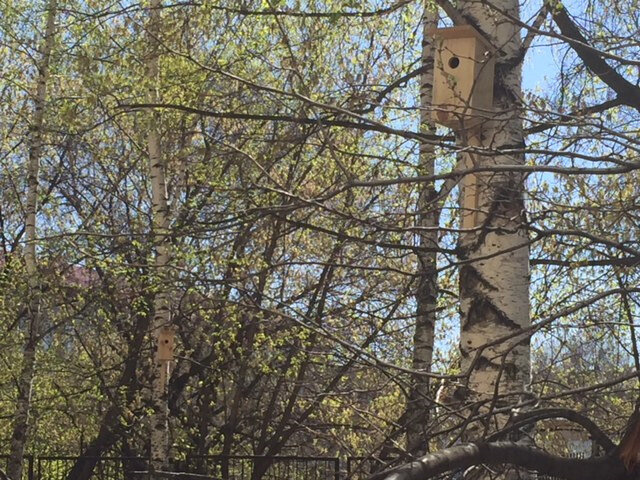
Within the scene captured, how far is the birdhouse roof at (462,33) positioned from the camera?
366 cm

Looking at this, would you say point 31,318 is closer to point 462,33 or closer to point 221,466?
point 221,466

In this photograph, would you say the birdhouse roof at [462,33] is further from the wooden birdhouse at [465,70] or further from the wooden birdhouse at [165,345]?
the wooden birdhouse at [165,345]

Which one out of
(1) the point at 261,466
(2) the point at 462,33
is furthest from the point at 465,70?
(1) the point at 261,466

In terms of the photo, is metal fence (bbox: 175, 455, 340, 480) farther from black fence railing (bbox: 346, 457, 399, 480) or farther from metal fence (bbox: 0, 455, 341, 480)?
black fence railing (bbox: 346, 457, 399, 480)

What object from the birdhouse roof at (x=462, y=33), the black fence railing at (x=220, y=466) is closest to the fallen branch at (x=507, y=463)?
the birdhouse roof at (x=462, y=33)

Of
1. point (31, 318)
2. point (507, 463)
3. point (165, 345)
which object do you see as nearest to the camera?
point (507, 463)

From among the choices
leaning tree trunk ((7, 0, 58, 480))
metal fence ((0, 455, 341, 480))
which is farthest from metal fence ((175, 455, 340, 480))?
leaning tree trunk ((7, 0, 58, 480))

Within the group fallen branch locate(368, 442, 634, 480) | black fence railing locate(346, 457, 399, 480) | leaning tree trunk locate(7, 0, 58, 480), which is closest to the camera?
fallen branch locate(368, 442, 634, 480)

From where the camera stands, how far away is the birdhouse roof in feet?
12.0

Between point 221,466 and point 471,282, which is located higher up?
point 471,282

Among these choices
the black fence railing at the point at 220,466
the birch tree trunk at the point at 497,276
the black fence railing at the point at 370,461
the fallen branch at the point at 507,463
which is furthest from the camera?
the black fence railing at the point at 220,466

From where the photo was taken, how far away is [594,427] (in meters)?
2.69

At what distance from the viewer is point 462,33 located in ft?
12.0

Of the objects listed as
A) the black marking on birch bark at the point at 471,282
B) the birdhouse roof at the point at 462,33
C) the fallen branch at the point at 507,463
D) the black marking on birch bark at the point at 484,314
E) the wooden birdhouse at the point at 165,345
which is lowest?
the fallen branch at the point at 507,463
